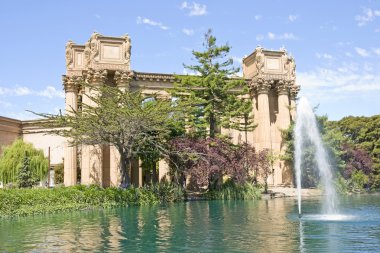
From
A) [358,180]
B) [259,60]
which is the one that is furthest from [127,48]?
[358,180]

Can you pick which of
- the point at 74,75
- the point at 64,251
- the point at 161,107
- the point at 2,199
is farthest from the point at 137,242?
the point at 74,75

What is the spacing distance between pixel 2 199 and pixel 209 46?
19.5 metres

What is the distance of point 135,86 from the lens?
3988 centimetres

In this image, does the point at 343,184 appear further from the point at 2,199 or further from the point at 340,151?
the point at 2,199

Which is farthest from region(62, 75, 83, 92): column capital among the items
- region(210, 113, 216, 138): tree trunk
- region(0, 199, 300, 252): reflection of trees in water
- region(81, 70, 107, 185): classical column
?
region(0, 199, 300, 252): reflection of trees in water

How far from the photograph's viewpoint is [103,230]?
15000mm

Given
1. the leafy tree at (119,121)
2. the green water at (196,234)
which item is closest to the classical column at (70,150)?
the leafy tree at (119,121)

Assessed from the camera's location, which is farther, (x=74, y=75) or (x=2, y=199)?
(x=74, y=75)

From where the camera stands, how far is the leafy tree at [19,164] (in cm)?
3900

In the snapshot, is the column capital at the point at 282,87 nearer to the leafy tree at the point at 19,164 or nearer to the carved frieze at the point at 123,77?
the carved frieze at the point at 123,77

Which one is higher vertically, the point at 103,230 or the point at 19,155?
the point at 19,155

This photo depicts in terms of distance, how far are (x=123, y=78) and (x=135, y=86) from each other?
2.46m

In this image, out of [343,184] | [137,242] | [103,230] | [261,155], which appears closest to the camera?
[137,242]

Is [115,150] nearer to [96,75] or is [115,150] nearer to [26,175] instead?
[96,75]
